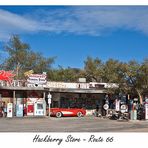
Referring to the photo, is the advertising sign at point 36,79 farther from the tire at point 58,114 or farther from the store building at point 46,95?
the tire at point 58,114

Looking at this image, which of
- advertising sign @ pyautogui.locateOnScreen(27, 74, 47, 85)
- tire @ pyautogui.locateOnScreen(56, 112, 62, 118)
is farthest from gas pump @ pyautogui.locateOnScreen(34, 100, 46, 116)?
advertising sign @ pyautogui.locateOnScreen(27, 74, 47, 85)

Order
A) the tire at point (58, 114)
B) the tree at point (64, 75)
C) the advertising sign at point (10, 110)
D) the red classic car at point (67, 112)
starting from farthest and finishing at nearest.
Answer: the tree at point (64, 75) < the red classic car at point (67, 112) < the tire at point (58, 114) < the advertising sign at point (10, 110)

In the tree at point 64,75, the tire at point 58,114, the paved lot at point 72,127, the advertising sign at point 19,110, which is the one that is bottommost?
the paved lot at point 72,127

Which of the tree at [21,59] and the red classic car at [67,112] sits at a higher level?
the tree at [21,59]

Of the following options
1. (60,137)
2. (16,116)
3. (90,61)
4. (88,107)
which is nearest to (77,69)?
(90,61)

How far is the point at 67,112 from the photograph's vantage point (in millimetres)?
41469

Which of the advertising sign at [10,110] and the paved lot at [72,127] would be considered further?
the advertising sign at [10,110]

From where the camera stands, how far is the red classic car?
134 ft

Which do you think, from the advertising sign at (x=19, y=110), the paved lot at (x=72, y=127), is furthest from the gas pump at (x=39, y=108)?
the paved lot at (x=72, y=127)

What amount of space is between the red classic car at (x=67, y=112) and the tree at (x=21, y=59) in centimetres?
2443

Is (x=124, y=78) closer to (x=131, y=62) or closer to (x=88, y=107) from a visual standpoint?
(x=131, y=62)

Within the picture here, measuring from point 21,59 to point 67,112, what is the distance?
2762 centimetres

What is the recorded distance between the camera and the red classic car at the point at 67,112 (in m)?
40.8

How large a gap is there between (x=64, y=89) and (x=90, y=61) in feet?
73.5
